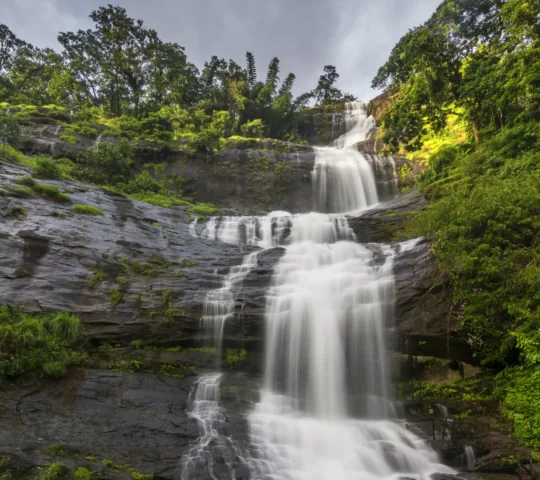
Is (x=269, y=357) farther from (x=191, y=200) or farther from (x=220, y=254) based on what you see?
(x=191, y=200)

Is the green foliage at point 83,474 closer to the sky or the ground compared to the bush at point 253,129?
closer to the ground

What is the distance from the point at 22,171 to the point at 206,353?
1073cm

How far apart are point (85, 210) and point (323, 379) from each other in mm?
9771

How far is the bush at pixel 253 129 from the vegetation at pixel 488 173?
53.8 ft

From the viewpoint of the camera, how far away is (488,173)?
40.1 feet

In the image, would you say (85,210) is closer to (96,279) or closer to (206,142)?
(96,279)

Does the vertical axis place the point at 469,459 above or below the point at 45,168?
below

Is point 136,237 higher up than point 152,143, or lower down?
lower down

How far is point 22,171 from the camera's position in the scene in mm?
14148

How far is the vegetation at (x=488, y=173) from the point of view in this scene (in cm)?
793

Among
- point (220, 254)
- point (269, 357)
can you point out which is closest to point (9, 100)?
point (220, 254)

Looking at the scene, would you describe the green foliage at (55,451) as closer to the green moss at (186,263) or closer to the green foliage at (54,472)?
the green foliage at (54,472)

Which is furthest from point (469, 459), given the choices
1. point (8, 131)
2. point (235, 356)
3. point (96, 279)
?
point (8, 131)

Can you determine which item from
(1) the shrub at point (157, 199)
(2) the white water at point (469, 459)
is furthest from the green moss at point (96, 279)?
(2) the white water at point (469, 459)
